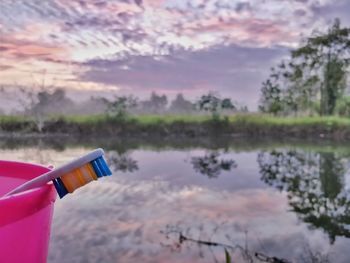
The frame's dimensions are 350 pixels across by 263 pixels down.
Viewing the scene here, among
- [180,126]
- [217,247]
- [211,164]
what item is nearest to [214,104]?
Result: [180,126]

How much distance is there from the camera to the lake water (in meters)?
3.08

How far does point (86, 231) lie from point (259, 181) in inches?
109

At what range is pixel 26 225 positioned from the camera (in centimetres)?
47

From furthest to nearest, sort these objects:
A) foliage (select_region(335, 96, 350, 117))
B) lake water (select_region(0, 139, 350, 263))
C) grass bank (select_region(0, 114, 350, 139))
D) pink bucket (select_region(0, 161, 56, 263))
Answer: foliage (select_region(335, 96, 350, 117))
grass bank (select_region(0, 114, 350, 139))
lake water (select_region(0, 139, 350, 263))
pink bucket (select_region(0, 161, 56, 263))

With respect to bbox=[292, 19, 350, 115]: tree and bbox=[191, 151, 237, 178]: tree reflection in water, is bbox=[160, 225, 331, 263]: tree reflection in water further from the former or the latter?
bbox=[292, 19, 350, 115]: tree

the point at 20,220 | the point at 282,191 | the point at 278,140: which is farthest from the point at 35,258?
the point at 278,140

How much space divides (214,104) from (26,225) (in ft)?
37.8

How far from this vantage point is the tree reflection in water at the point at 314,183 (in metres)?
3.98

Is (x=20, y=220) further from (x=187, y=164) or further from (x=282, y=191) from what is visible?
(x=187, y=164)

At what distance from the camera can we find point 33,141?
9.57 metres

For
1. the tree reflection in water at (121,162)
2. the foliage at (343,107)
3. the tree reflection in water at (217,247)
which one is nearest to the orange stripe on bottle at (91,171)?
the tree reflection in water at (217,247)

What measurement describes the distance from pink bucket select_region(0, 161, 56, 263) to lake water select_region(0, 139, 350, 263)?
2442mm

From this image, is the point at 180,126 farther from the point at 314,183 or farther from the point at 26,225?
the point at 26,225

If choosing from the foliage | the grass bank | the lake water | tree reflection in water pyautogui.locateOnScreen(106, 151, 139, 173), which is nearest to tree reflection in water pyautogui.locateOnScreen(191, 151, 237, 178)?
the lake water
